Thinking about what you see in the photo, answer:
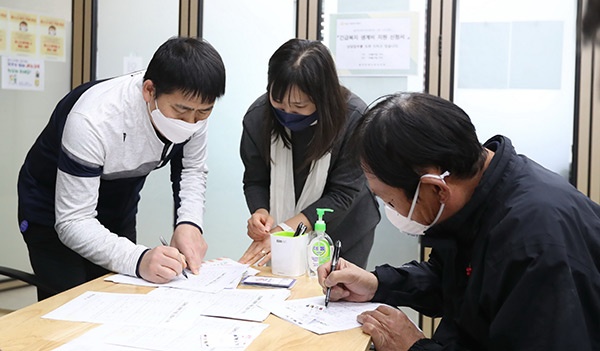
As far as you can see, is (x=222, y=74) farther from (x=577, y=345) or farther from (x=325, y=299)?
(x=577, y=345)

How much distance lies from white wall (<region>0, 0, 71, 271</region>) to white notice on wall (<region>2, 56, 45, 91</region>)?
0.03m

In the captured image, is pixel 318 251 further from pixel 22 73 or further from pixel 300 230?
pixel 22 73

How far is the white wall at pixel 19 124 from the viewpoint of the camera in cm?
336

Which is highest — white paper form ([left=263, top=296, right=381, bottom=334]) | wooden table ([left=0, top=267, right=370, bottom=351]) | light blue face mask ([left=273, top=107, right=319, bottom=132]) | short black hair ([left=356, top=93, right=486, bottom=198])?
light blue face mask ([left=273, top=107, right=319, bottom=132])

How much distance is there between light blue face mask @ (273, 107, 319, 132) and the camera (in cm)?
182

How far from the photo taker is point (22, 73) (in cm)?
333

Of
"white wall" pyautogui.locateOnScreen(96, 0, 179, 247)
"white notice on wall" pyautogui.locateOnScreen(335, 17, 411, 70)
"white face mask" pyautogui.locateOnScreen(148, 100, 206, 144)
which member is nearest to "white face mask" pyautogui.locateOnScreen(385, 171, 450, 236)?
"white face mask" pyautogui.locateOnScreen(148, 100, 206, 144)

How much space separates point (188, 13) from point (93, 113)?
68.9 inches

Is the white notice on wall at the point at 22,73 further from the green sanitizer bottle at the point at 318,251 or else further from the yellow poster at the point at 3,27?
the green sanitizer bottle at the point at 318,251

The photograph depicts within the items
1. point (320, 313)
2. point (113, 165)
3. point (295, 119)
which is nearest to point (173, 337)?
point (320, 313)

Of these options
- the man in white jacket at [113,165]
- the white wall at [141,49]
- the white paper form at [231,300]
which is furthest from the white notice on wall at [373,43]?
the white paper form at [231,300]

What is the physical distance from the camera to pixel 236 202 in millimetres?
3207

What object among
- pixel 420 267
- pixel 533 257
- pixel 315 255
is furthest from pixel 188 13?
pixel 533 257

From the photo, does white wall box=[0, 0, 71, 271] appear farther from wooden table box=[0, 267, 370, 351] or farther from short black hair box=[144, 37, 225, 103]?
wooden table box=[0, 267, 370, 351]
